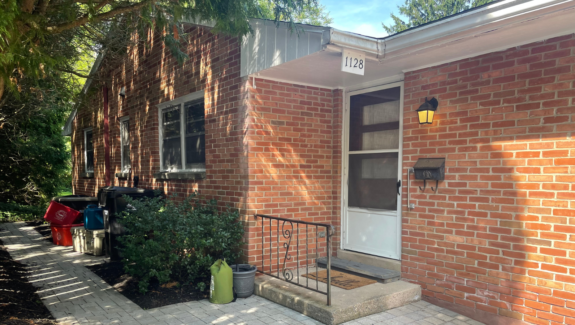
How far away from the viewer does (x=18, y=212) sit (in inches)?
464

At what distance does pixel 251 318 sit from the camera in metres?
3.85

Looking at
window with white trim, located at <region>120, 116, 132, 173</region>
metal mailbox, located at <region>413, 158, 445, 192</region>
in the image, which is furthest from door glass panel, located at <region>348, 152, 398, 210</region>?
window with white trim, located at <region>120, 116, 132, 173</region>

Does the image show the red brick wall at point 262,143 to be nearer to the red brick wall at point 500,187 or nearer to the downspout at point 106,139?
the red brick wall at point 500,187

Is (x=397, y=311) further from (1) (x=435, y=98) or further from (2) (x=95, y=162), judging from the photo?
(2) (x=95, y=162)

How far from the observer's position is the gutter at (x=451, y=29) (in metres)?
2.90

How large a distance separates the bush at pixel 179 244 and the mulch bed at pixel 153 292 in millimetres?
98

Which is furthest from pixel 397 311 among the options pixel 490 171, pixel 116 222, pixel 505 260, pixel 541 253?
pixel 116 222

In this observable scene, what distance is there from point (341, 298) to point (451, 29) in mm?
2741

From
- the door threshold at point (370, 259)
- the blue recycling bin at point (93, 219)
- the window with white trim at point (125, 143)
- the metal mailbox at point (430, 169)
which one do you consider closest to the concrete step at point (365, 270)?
the door threshold at point (370, 259)

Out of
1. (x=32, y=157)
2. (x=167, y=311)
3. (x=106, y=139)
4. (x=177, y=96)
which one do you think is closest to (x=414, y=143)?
(x=167, y=311)

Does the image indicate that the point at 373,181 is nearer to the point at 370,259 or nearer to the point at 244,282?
the point at 370,259

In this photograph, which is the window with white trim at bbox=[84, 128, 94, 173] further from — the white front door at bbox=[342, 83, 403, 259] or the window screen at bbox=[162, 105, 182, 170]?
the white front door at bbox=[342, 83, 403, 259]

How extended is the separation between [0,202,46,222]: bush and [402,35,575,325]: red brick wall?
38.9ft

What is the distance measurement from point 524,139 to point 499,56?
0.84m
